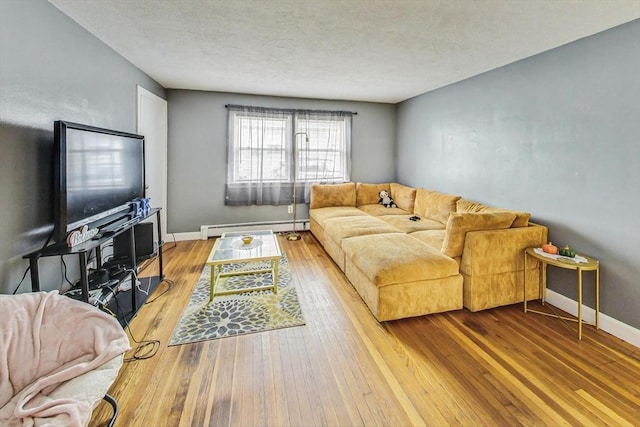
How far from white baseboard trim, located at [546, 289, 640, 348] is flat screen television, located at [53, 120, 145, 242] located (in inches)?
154

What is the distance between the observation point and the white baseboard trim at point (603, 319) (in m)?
2.09

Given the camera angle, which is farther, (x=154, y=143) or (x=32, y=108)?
(x=154, y=143)

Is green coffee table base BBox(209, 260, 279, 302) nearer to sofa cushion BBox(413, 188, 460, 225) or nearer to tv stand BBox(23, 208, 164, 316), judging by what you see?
tv stand BBox(23, 208, 164, 316)

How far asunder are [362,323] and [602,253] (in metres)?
1.98

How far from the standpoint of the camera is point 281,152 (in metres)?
4.85

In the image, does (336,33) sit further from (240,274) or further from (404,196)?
(404,196)

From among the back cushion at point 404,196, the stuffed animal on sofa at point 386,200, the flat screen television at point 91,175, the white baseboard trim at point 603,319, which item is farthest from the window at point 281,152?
the white baseboard trim at point 603,319

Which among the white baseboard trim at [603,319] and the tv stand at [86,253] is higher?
the tv stand at [86,253]

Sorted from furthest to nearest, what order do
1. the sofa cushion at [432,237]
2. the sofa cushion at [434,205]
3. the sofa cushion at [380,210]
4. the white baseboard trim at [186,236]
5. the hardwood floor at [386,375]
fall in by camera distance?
the white baseboard trim at [186,236] < the sofa cushion at [380,210] < the sofa cushion at [434,205] < the sofa cushion at [432,237] < the hardwood floor at [386,375]

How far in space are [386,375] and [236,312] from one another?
1.32m

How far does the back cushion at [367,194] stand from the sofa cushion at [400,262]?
2185 mm

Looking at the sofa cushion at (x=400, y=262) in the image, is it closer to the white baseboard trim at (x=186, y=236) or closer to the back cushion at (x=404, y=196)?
the back cushion at (x=404, y=196)

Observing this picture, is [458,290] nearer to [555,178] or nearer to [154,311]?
[555,178]

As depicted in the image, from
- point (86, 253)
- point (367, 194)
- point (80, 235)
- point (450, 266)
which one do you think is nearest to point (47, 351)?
point (86, 253)
